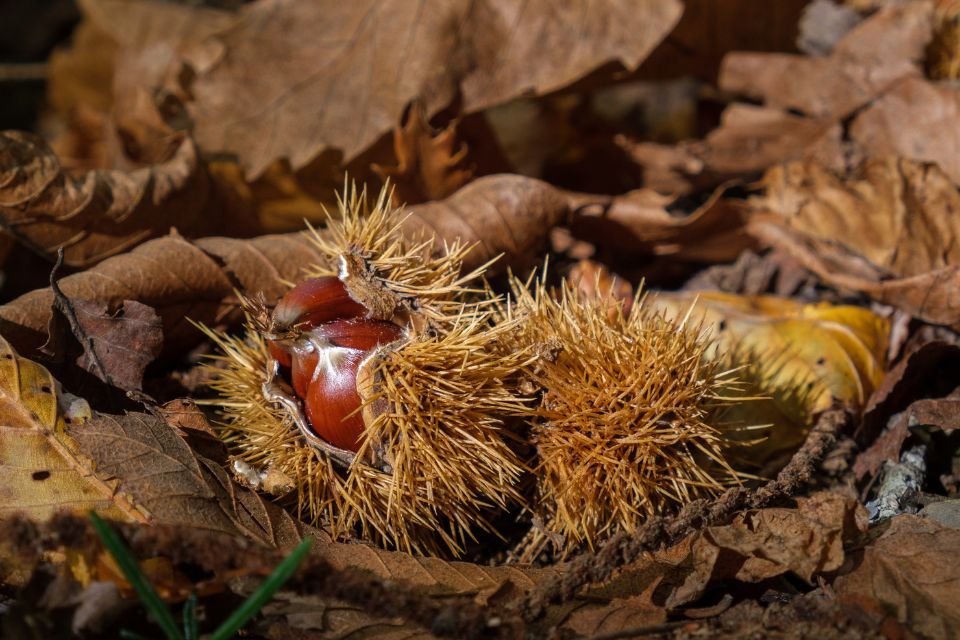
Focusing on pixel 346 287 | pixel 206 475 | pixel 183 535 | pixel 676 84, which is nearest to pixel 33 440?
pixel 206 475

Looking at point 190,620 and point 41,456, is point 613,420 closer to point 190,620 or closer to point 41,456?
point 190,620

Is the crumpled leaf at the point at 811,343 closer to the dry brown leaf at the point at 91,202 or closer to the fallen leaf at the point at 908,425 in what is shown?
the fallen leaf at the point at 908,425

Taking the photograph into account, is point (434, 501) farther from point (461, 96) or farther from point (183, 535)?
point (461, 96)

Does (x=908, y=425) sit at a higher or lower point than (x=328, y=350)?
lower

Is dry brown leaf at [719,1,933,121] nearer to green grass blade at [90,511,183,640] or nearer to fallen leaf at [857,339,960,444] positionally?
fallen leaf at [857,339,960,444]

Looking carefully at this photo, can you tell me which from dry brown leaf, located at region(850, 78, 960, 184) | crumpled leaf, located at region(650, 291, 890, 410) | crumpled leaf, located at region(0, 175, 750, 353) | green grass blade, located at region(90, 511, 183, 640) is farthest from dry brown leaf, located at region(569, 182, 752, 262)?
green grass blade, located at region(90, 511, 183, 640)

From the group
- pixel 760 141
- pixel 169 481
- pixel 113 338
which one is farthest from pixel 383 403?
pixel 760 141

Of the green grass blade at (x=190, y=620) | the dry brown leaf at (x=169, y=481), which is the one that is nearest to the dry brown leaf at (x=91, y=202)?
the dry brown leaf at (x=169, y=481)
